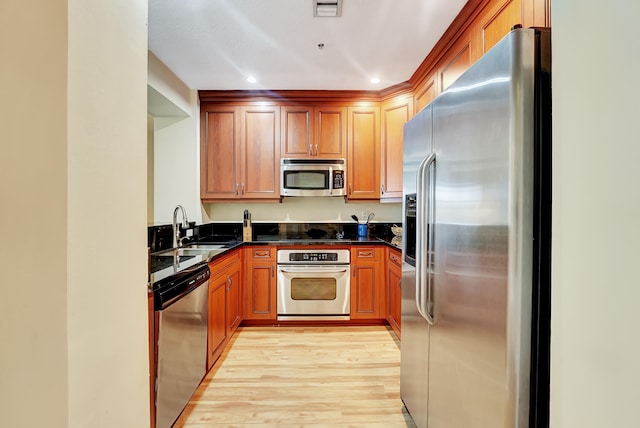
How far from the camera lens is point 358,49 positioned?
243 centimetres

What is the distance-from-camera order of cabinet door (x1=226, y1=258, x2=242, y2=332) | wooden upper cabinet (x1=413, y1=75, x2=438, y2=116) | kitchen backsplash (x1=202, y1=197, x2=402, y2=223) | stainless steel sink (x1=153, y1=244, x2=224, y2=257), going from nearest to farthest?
stainless steel sink (x1=153, y1=244, x2=224, y2=257) → wooden upper cabinet (x1=413, y1=75, x2=438, y2=116) → cabinet door (x1=226, y1=258, x2=242, y2=332) → kitchen backsplash (x1=202, y1=197, x2=402, y2=223)

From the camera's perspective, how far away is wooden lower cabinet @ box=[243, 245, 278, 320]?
3.15 m

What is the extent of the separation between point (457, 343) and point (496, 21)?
168cm

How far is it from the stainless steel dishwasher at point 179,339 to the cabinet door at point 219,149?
5.07 ft

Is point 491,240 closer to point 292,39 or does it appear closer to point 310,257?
point 292,39

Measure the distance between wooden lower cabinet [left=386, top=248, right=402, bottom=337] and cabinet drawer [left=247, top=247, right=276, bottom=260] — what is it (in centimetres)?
119

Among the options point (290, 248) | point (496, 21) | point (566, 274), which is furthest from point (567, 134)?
point (290, 248)

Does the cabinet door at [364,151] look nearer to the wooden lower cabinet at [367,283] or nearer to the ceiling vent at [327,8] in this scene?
the wooden lower cabinet at [367,283]

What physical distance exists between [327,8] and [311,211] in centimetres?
225

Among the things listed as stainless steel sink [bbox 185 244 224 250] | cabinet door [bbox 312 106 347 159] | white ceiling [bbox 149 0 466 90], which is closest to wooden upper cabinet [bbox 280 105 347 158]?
cabinet door [bbox 312 106 347 159]

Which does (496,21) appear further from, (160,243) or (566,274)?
(160,243)

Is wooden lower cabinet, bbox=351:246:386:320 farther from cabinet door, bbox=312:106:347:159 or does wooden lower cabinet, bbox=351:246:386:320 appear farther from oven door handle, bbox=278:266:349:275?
cabinet door, bbox=312:106:347:159

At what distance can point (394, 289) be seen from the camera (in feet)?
9.61

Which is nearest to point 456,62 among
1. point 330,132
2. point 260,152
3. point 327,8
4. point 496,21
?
point 496,21
